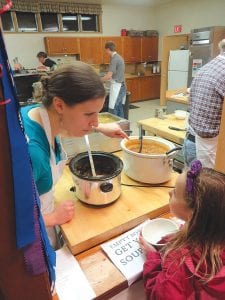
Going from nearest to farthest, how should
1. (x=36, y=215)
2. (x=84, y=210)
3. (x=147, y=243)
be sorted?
(x=36, y=215), (x=147, y=243), (x=84, y=210)

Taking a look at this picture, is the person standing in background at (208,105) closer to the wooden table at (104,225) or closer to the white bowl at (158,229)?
the wooden table at (104,225)

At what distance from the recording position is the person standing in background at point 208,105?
1.50m

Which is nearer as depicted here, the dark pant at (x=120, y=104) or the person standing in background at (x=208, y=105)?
the person standing in background at (x=208, y=105)

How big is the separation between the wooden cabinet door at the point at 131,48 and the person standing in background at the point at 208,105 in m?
5.00

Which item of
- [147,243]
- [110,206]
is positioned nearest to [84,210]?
[110,206]

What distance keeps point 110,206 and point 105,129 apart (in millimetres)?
429

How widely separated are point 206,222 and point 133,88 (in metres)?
6.13

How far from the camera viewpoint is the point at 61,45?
549 cm

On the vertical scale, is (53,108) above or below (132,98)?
above

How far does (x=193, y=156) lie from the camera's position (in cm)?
182

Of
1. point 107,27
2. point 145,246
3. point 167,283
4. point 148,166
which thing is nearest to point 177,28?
point 107,27

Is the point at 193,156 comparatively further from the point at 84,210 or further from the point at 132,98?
the point at 132,98

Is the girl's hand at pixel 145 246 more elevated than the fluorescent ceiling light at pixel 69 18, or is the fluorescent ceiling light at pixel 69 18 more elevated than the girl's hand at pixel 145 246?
the fluorescent ceiling light at pixel 69 18

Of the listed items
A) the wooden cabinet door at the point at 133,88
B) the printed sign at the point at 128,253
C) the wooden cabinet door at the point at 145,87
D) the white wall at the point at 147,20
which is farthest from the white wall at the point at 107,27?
the printed sign at the point at 128,253
